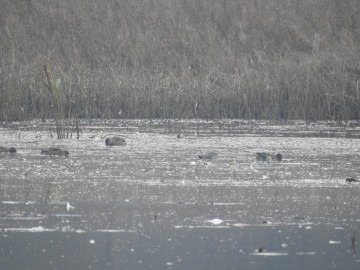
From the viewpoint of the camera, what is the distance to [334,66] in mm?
23844

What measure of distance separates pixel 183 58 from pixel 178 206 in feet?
66.4

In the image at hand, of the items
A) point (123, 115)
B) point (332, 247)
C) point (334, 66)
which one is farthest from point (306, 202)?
point (334, 66)

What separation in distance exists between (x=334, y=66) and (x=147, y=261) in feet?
56.9

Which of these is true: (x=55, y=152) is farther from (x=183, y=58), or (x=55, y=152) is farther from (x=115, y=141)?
(x=183, y=58)

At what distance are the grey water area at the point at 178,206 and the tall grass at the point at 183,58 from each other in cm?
382

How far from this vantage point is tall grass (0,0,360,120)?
21.9m

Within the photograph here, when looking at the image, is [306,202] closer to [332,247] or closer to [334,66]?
[332,247]

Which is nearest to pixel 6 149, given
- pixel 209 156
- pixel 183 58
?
pixel 209 156

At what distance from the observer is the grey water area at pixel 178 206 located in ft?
24.0

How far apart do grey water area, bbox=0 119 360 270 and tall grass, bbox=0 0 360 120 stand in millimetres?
3821

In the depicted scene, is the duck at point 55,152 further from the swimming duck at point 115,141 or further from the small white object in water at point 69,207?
the small white object in water at point 69,207

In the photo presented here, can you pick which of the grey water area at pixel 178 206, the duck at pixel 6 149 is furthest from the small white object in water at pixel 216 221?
the duck at pixel 6 149

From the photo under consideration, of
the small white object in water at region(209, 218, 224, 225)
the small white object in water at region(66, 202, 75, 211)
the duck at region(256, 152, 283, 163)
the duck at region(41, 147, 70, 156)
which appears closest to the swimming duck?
the duck at region(41, 147, 70, 156)

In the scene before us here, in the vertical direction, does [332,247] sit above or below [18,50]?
below
